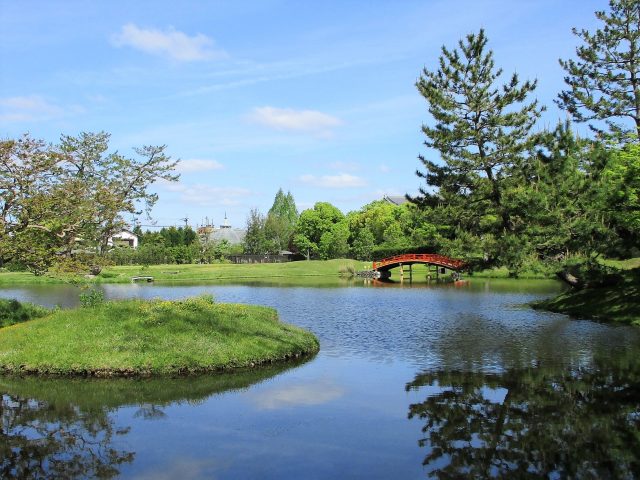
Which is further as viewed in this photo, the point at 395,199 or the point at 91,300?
the point at 395,199

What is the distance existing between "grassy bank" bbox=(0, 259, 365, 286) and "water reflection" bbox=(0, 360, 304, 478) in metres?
54.9

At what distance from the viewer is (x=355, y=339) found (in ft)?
98.9

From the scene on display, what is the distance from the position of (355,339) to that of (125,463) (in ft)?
60.4

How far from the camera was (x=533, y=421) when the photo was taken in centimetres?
1559

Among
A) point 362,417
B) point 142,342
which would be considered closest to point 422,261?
point 142,342

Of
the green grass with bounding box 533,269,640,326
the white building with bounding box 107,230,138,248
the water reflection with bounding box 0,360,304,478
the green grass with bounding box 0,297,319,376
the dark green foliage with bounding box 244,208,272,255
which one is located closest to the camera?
the water reflection with bounding box 0,360,304,478

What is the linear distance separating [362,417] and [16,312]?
21.2 meters

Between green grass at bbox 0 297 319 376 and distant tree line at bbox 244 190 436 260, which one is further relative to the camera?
distant tree line at bbox 244 190 436 260

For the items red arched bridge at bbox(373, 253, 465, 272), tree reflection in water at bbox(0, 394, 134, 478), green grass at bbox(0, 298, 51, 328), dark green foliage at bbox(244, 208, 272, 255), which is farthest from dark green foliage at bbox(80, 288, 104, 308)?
dark green foliage at bbox(244, 208, 272, 255)

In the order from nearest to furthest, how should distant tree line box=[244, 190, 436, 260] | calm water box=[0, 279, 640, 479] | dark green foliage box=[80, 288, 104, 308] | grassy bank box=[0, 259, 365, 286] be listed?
1. calm water box=[0, 279, 640, 479]
2. dark green foliage box=[80, 288, 104, 308]
3. grassy bank box=[0, 259, 365, 286]
4. distant tree line box=[244, 190, 436, 260]

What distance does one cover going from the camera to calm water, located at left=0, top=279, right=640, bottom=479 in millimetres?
12625

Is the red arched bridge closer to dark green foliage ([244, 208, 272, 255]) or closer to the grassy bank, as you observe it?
the grassy bank

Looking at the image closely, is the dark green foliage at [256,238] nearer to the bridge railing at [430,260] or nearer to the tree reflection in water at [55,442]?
the bridge railing at [430,260]

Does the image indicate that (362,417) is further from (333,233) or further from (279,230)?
(279,230)
